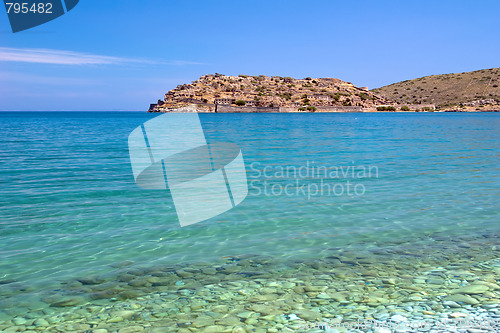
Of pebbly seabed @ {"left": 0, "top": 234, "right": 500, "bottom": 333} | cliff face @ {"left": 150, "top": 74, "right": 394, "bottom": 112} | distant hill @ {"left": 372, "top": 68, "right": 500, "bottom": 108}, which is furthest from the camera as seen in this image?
cliff face @ {"left": 150, "top": 74, "right": 394, "bottom": 112}

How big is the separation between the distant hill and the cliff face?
39.0 feet

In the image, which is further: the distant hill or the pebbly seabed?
the distant hill

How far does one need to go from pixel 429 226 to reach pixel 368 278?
319 centimetres

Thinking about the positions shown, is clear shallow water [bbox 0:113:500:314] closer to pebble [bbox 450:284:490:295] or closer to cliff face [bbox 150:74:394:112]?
pebble [bbox 450:284:490:295]

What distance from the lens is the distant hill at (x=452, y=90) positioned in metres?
140

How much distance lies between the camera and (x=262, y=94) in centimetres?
15350

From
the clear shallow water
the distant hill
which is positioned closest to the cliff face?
the distant hill

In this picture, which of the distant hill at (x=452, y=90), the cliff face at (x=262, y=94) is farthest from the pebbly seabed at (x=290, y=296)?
the distant hill at (x=452, y=90)

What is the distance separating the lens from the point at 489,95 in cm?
13800

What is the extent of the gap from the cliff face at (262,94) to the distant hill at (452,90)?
1189 cm

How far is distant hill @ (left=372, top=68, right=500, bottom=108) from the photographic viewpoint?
140 meters

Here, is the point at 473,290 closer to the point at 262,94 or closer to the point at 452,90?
the point at 262,94

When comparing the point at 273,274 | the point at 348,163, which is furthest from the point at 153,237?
the point at 348,163

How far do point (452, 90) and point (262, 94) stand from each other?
70.0 metres
